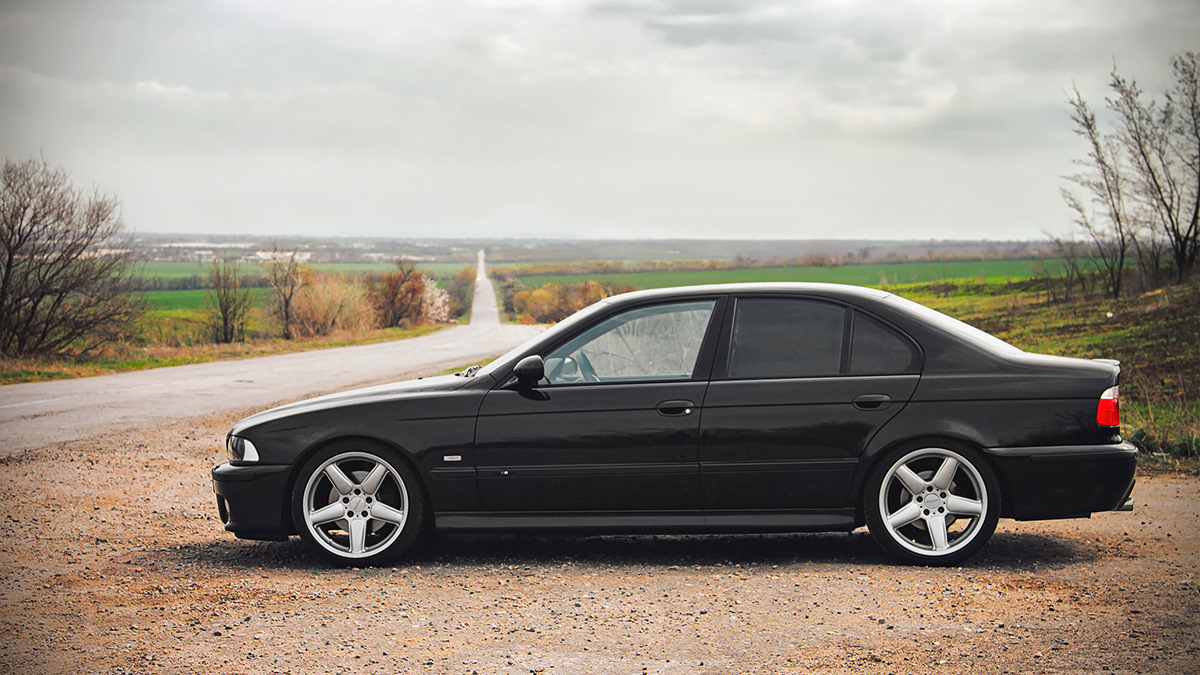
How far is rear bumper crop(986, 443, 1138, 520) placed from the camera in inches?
228

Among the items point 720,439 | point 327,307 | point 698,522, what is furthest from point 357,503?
point 327,307

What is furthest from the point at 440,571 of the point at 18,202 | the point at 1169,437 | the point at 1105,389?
the point at 18,202

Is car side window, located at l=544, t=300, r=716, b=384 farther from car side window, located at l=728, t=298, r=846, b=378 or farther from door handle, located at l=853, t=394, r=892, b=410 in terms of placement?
door handle, located at l=853, t=394, r=892, b=410

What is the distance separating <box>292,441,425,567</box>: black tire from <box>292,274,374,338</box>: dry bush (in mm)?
39207

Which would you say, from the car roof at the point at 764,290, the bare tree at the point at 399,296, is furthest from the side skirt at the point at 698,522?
the bare tree at the point at 399,296

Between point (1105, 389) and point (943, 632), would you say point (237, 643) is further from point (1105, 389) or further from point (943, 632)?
point (1105, 389)

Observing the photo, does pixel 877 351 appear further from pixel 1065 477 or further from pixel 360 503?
pixel 360 503

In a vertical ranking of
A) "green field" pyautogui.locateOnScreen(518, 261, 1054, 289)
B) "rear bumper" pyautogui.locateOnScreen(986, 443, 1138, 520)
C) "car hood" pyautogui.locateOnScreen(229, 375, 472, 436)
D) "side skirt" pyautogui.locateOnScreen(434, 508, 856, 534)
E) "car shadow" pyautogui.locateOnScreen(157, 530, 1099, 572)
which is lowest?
"car shadow" pyautogui.locateOnScreen(157, 530, 1099, 572)

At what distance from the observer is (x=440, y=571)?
5.93 meters

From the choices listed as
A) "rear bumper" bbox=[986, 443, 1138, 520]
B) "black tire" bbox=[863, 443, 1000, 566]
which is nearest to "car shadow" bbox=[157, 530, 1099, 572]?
"black tire" bbox=[863, 443, 1000, 566]

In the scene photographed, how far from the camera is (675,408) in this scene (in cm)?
593

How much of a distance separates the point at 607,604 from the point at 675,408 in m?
1.24

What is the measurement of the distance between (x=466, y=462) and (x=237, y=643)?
175 centimetres

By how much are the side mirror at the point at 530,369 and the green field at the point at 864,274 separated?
11867mm
